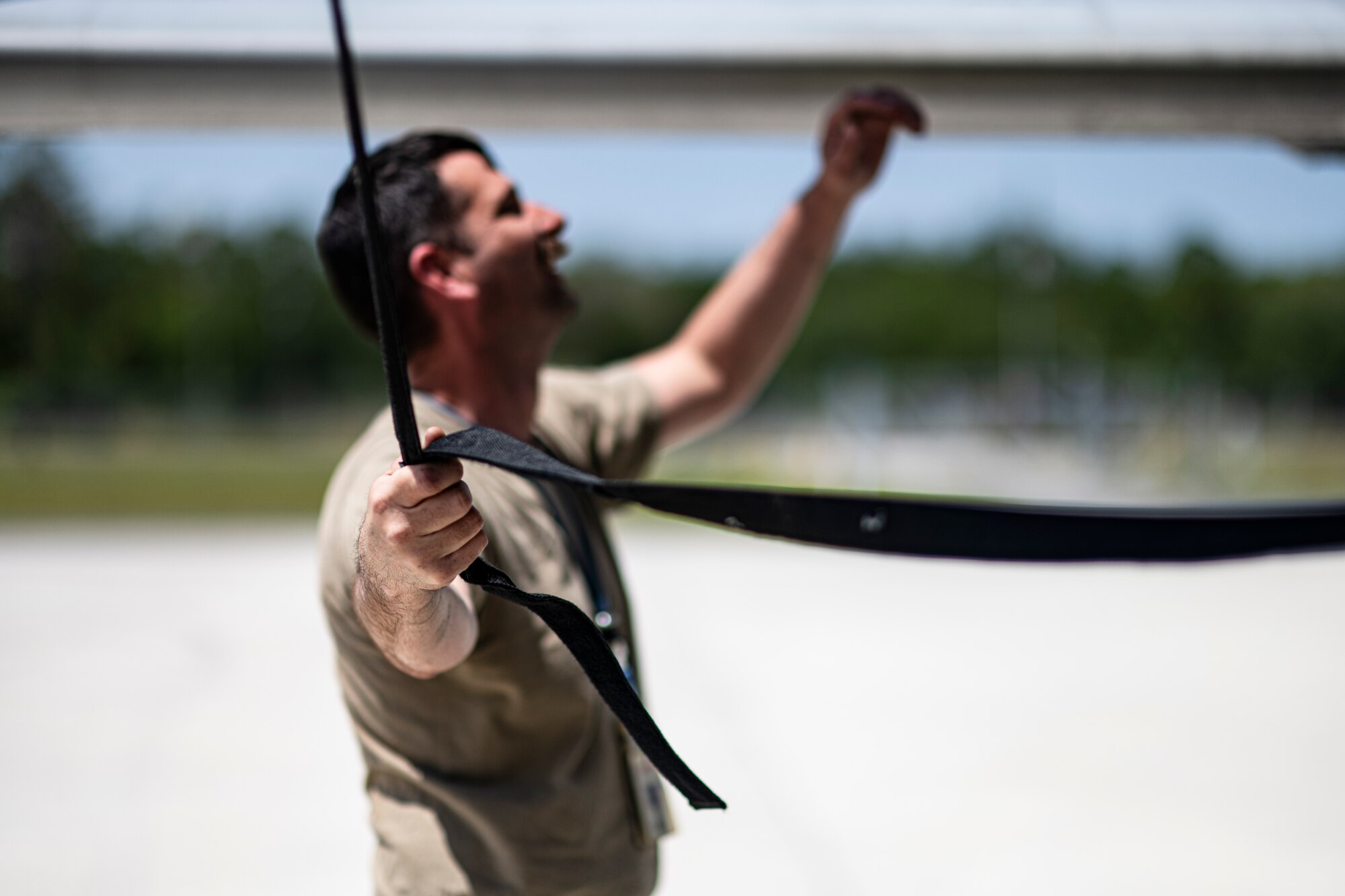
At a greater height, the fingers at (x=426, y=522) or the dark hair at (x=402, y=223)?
the dark hair at (x=402, y=223)

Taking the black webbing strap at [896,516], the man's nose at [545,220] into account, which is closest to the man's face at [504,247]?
the man's nose at [545,220]

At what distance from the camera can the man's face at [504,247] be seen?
1.80 m

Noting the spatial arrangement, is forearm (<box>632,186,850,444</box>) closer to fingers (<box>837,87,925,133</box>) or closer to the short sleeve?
the short sleeve

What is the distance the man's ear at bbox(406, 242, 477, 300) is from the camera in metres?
1.76

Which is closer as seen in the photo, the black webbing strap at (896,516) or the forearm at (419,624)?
the black webbing strap at (896,516)

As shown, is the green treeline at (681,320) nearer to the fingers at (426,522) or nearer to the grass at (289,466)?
the grass at (289,466)

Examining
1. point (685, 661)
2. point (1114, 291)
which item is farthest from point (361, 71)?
point (1114, 291)

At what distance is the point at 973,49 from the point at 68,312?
3526cm

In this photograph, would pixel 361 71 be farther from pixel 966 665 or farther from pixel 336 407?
pixel 336 407

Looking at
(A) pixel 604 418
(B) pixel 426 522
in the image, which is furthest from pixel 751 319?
(B) pixel 426 522

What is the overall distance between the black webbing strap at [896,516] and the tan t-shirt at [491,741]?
0.54 metres

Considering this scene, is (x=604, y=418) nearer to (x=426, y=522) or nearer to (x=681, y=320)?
(x=426, y=522)

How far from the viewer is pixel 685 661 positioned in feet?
22.5

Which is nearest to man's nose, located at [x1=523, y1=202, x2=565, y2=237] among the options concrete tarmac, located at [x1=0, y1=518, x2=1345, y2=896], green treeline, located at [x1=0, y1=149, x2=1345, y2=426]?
concrete tarmac, located at [x1=0, y1=518, x2=1345, y2=896]
